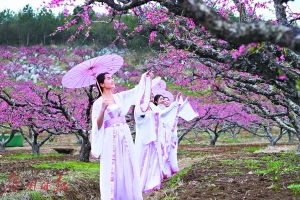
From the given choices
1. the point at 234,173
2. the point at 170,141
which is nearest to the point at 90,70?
the point at 234,173

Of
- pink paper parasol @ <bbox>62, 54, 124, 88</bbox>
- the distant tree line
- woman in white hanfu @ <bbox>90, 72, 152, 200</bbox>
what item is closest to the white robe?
pink paper parasol @ <bbox>62, 54, 124, 88</bbox>

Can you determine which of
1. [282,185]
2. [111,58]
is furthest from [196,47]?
[282,185]

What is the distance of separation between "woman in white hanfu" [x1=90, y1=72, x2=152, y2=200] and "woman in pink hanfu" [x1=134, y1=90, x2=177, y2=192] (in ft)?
6.82

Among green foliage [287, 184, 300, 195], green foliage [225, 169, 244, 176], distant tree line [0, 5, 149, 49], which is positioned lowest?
green foliage [225, 169, 244, 176]

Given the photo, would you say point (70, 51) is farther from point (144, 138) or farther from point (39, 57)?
point (144, 138)

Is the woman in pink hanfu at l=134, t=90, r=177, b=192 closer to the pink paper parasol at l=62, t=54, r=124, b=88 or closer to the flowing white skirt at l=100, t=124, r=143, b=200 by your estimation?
the pink paper parasol at l=62, t=54, r=124, b=88

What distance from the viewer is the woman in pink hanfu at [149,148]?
981cm

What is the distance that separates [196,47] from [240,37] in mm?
2920

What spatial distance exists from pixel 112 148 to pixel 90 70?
1.33 meters

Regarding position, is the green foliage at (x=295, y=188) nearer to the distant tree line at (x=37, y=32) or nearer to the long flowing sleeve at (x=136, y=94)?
the long flowing sleeve at (x=136, y=94)

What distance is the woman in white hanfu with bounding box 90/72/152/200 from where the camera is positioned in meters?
7.22

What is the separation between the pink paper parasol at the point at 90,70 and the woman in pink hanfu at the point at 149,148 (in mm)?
1908

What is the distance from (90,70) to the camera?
24.7ft

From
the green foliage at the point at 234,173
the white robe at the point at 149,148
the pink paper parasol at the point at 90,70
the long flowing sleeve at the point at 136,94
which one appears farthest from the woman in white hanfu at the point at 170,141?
the pink paper parasol at the point at 90,70
